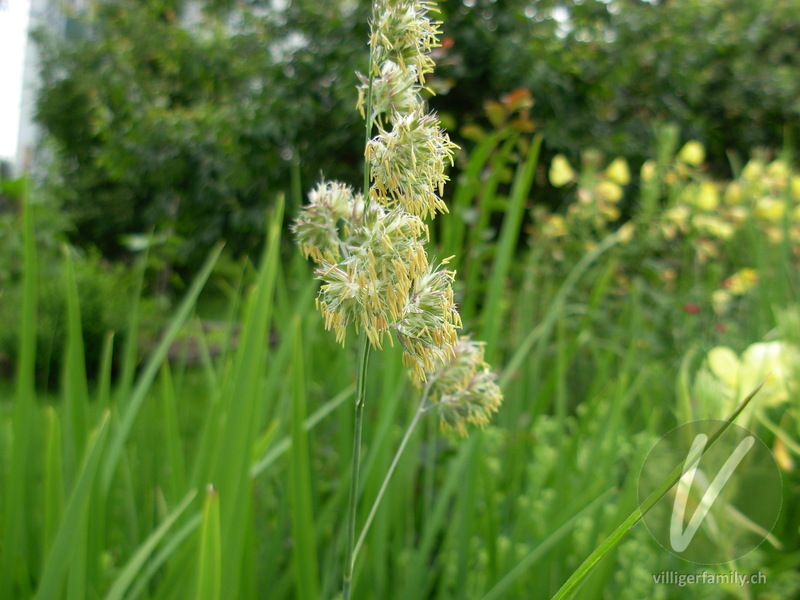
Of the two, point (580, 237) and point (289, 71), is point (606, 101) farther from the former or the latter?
point (289, 71)

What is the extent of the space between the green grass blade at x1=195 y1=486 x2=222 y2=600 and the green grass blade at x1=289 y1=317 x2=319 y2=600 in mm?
241

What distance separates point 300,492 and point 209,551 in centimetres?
27

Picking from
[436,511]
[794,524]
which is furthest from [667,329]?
[436,511]

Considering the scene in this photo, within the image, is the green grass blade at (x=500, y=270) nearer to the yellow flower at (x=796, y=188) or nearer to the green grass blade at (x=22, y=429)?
the green grass blade at (x=22, y=429)

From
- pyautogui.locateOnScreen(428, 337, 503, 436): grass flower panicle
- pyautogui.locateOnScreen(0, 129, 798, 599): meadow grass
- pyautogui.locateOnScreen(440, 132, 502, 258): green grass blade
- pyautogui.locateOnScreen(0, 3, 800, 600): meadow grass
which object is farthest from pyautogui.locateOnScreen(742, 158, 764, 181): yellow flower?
pyautogui.locateOnScreen(428, 337, 503, 436): grass flower panicle

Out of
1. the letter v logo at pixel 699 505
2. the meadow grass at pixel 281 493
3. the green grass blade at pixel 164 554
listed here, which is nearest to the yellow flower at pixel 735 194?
the meadow grass at pixel 281 493

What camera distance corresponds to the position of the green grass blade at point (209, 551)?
0.51m

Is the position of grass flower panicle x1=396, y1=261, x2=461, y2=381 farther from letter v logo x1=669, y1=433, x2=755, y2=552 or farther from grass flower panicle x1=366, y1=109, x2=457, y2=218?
letter v logo x1=669, y1=433, x2=755, y2=552

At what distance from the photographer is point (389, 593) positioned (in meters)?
1.17

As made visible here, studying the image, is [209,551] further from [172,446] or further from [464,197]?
[464,197]

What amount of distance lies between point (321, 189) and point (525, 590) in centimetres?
97

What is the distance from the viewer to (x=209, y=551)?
53cm

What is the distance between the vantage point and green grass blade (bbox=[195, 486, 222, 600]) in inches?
20.1

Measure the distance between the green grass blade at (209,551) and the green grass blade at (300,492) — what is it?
0.24m
